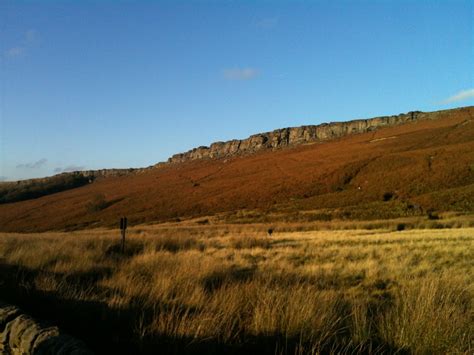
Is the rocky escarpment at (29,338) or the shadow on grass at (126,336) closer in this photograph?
the rocky escarpment at (29,338)

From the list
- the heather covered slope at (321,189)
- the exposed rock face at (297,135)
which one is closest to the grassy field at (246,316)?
the heather covered slope at (321,189)

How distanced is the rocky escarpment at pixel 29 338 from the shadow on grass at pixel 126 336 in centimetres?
32

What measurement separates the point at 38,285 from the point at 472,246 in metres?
13.4

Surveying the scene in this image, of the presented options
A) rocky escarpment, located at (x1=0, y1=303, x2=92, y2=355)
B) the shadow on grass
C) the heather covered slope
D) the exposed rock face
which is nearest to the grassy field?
the shadow on grass

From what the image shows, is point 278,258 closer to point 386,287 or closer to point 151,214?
point 386,287

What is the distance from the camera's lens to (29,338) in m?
3.56

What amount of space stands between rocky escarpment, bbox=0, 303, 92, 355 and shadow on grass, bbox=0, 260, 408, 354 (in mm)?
315

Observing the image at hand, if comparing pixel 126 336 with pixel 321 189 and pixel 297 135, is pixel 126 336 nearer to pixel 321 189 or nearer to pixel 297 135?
pixel 321 189

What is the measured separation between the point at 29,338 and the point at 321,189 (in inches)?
1830

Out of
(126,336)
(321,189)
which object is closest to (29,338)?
(126,336)

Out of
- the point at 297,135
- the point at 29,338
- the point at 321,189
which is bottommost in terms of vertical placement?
the point at 29,338

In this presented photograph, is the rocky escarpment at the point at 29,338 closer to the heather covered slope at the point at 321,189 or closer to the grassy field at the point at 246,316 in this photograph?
the grassy field at the point at 246,316

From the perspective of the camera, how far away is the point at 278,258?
13156 mm

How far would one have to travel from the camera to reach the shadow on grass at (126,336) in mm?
3617
